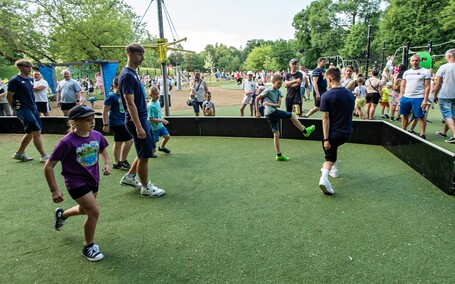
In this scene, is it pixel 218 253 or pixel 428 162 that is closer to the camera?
pixel 218 253

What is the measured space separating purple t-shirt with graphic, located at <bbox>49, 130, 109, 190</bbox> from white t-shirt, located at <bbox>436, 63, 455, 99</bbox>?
22.2 ft

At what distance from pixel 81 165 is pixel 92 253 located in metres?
0.86

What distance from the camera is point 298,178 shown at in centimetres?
481

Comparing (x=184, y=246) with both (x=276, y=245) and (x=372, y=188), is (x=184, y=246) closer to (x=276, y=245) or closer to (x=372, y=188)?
(x=276, y=245)

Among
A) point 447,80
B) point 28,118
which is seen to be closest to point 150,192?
point 28,118

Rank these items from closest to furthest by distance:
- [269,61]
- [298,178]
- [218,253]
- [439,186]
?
1. [218,253]
2. [439,186]
3. [298,178]
4. [269,61]

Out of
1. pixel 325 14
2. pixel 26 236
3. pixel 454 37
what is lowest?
pixel 26 236

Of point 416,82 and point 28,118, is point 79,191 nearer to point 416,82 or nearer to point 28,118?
point 28,118

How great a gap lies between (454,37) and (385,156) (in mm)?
41459

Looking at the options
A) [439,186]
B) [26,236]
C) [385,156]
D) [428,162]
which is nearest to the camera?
[26,236]

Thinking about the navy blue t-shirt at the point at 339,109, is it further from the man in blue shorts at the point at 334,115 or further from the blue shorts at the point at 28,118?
the blue shorts at the point at 28,118

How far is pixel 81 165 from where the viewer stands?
106 inches

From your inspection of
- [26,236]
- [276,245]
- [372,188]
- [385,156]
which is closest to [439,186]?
[372,188]

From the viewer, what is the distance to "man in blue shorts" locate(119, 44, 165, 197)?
372 cm
